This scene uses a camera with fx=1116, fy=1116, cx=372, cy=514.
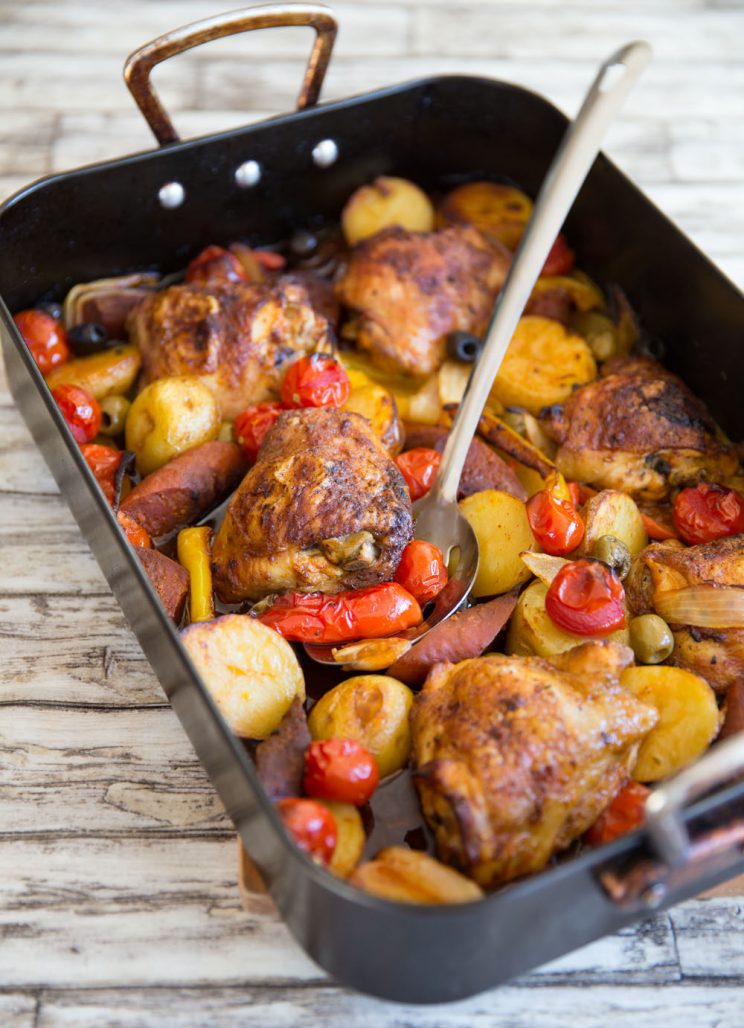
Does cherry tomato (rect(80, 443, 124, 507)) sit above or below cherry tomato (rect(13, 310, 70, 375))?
below

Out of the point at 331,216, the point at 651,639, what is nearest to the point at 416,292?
the point at 331,216

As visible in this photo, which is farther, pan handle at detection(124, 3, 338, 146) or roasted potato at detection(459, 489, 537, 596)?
pan handle at detection(124, 3, 338, 146)

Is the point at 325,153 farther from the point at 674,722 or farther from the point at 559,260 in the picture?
the point at 674,722

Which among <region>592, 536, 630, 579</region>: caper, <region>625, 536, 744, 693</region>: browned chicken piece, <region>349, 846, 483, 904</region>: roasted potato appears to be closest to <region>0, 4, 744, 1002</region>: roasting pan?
<region>349, 846, 483, 904</region>: roasted potato

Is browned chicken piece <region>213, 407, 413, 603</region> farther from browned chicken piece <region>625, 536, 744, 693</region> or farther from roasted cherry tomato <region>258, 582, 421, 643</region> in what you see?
browned chicken piece <region>625, 536, 744, 693</region>

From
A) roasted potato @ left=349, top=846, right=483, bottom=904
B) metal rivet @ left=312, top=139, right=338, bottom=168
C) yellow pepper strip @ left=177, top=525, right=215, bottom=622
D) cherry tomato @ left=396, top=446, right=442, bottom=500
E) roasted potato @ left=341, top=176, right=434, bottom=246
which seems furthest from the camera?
roasted potato @ left=341, top=176, right=434, bottom=246

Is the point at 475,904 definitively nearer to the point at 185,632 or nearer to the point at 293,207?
the point at 185,632
